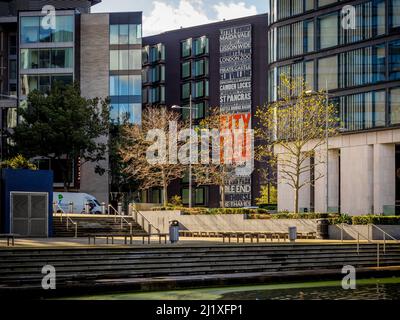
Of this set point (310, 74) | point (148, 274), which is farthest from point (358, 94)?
point (148, 274)

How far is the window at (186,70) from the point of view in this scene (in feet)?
411

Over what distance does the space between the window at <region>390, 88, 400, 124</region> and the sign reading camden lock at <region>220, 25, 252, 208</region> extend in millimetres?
45260

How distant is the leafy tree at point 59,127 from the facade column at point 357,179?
25.6 meters

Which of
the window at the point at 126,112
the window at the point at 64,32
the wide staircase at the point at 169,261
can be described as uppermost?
the window at the point at 64,32

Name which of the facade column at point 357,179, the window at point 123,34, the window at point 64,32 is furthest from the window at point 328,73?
the window at point 64,32

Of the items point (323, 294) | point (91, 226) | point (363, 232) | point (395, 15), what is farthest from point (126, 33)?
point (323, 294)

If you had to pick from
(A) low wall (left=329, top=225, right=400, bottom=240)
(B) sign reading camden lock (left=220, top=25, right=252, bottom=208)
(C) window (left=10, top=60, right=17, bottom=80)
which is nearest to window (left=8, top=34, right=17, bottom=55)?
(C) window (left=10, top=60, right=17, bottom=80)

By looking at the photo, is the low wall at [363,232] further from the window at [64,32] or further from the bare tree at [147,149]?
the window at [64,32]

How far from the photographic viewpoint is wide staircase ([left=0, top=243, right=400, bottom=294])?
3198 cm

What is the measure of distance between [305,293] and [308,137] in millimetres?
32298

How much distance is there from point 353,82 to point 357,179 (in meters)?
7.49

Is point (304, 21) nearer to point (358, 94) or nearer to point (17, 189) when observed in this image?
point (358, 94)
